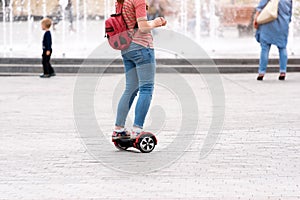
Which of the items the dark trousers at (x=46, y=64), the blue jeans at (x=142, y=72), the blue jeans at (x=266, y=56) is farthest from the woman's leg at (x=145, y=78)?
the dark trousers at (x=46, y=64)

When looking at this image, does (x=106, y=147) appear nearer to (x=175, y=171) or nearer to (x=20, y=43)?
(x=175, y=171)

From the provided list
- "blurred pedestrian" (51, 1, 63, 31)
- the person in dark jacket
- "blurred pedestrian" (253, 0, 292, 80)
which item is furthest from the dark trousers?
"blurred pedestrian" (51, 1, 63, 31)

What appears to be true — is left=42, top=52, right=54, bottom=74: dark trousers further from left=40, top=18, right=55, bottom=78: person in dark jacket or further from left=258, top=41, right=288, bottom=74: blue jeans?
left=258, top=41, right=288, bottom=74: blue jeans

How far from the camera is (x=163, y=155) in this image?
8406mm

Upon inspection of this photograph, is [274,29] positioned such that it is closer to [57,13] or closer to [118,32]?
[118,32]

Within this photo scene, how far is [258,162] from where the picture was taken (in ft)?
26.3

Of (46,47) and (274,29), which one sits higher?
(274,29)

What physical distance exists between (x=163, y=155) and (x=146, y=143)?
0.22 metres

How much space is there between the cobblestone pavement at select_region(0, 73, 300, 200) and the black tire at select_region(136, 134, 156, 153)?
0.09 metres

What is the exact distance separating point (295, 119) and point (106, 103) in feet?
10.1

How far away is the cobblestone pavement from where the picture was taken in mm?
6879

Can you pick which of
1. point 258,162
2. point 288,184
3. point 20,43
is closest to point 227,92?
point 258,162

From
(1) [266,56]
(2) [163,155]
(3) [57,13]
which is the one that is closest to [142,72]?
(2) [163,155]

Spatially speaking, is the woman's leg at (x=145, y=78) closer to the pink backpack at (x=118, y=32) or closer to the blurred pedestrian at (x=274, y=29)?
the pink backpack at (x=118, y=32)
